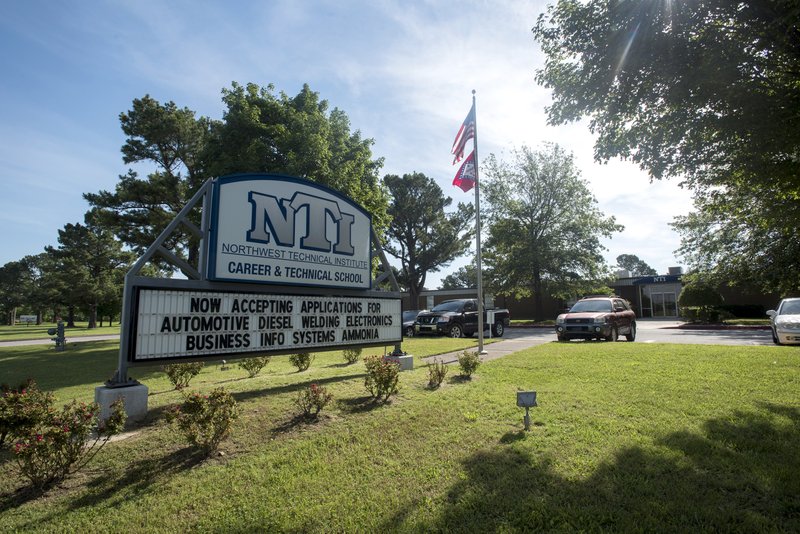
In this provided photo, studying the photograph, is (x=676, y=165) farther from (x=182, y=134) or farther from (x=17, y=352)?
(x=17, y=352)

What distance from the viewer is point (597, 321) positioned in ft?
49.3

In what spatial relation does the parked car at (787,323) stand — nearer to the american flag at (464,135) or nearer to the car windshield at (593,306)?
the car windshield at (593,306)

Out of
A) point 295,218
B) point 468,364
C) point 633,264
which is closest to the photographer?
point 295,218

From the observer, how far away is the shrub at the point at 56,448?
3887 mm

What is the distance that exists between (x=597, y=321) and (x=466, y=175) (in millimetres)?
7229

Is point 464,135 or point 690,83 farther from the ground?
point 464,135

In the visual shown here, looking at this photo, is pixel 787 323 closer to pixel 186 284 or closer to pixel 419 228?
pixel 186 284

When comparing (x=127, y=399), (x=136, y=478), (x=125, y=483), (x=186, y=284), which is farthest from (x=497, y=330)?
(x=125, y=483)

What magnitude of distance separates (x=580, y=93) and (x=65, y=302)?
5480 cm

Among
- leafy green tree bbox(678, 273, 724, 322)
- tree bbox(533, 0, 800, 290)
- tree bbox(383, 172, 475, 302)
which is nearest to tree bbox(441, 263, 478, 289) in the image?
tree bbox(383, 172, 475, 302)

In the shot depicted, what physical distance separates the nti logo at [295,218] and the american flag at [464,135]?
6032mm

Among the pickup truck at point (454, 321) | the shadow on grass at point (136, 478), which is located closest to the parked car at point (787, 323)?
the pickup truck at point (454, 321)

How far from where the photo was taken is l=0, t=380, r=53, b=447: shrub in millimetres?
4395

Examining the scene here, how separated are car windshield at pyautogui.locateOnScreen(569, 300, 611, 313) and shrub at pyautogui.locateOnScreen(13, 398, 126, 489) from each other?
15.5m
